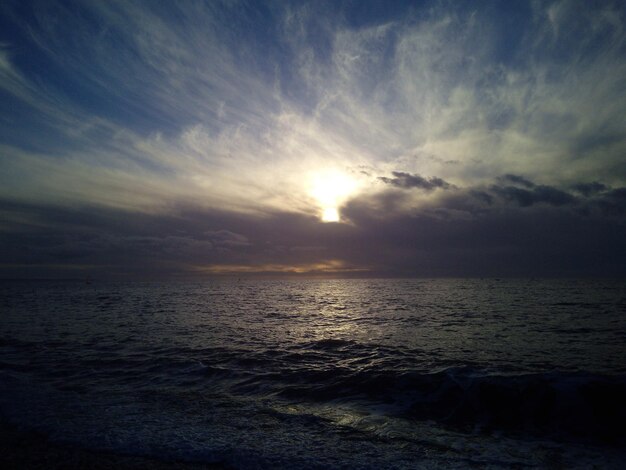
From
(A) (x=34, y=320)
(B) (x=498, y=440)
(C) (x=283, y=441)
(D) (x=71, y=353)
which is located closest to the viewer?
(C) (x=283, y=441)

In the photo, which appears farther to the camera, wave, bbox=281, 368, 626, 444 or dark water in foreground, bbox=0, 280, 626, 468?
wave, bbox=281, 368, 626, 444

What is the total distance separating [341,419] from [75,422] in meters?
7.71

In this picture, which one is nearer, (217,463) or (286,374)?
(217,463)

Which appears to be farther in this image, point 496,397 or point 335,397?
point 335,397

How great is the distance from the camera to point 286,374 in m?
15.8

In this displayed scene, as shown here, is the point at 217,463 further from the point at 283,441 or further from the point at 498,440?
the point at 498,440

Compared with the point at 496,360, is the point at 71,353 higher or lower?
lower

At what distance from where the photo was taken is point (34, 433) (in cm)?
877

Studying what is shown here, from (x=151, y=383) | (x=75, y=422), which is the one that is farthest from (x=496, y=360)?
(x=75, y=422)

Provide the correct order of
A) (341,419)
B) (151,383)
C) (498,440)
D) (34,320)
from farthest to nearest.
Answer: (34,320)
(151,383)
(341,419)
(498,440)

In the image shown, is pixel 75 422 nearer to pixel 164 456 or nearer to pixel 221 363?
pixel 164 456

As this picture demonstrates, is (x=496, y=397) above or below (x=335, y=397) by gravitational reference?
above

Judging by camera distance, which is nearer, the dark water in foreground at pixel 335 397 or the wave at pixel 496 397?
the dark water in foreground at pixel 335 397

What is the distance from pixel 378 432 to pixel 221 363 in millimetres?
10815
